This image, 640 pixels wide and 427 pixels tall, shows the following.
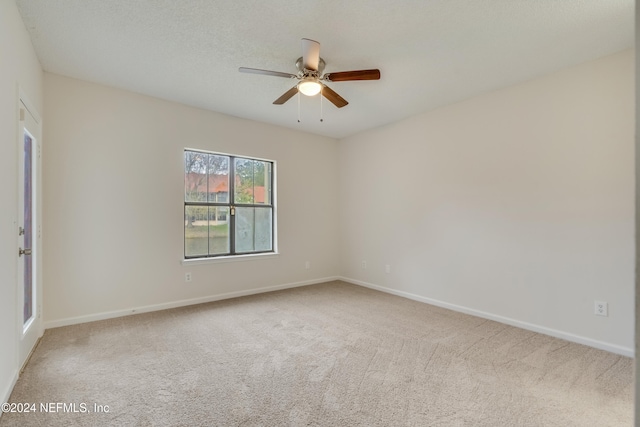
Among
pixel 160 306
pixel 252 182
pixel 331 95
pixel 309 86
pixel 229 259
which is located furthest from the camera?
pixel 252 182

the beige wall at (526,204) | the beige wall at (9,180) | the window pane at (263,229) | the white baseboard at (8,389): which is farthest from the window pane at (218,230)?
the beige wall at (526,204)

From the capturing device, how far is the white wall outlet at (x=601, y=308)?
103 inches

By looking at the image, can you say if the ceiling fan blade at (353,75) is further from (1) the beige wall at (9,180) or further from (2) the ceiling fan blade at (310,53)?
(1) the beige wall at (9,180)

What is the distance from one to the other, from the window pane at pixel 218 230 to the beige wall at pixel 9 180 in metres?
2.17

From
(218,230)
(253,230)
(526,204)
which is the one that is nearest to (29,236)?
(218,230)

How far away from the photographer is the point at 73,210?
3.16 metres

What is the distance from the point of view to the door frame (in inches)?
85.7

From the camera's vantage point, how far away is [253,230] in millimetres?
4637

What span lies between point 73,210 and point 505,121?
15.6ft

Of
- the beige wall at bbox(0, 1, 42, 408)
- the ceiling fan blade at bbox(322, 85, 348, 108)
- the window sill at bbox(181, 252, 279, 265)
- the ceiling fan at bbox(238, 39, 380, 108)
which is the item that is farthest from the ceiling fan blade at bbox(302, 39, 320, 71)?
the window sill at bbox(181, 252, 279, 265)

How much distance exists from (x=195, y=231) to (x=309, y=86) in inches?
100

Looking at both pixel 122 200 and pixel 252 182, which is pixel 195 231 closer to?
pixel 122 200

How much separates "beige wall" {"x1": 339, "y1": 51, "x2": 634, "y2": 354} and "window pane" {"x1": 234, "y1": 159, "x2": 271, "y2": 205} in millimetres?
1866

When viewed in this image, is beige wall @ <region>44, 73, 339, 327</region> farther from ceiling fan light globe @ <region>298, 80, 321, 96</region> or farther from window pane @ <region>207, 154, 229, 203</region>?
ceiling fan light globe @ <region>298, 80, 321, 96</region>
